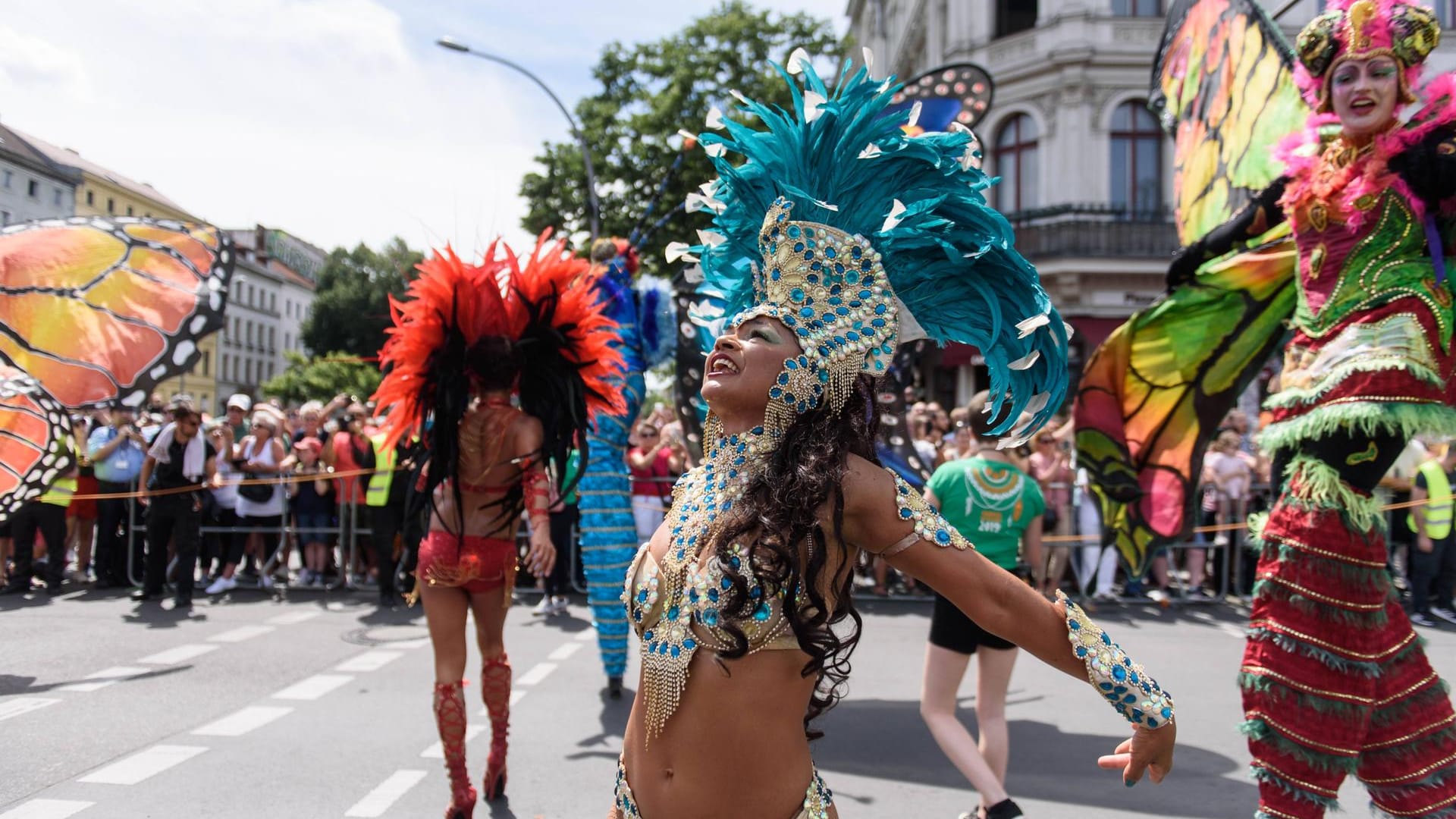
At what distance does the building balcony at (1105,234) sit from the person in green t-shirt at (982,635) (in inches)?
742

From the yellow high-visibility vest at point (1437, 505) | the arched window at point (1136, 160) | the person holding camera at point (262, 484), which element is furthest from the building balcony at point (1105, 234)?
the person holding camera at point (262, 484)

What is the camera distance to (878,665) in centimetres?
686

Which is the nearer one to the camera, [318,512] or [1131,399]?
[1131,399]

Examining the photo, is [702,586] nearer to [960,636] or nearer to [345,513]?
[960,636]

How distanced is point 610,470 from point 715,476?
3656 mm

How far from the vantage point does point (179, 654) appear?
691 cm

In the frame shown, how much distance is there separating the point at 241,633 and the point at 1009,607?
7327 millimetres

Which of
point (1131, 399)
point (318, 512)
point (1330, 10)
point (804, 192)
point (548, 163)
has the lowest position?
point (318, 512)

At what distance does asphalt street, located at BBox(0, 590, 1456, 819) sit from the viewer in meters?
4.26

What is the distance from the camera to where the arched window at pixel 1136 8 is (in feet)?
74.6

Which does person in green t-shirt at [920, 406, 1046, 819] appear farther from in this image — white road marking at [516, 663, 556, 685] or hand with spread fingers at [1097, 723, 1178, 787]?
white road marking at [516, 663, 556, 685]

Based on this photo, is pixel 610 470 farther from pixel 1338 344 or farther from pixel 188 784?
pixel 1338 344

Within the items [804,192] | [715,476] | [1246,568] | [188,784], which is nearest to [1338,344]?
[804,192]

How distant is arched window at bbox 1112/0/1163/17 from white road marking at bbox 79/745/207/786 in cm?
2369
